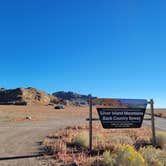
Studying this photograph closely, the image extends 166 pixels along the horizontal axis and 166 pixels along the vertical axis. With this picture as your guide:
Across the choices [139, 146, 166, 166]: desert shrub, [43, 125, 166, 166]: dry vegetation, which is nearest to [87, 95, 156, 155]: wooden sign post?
[43, 125, 166, 166]: dry vegetation

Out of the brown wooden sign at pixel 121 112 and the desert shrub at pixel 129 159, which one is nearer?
the desert shrub at pixel 129 159

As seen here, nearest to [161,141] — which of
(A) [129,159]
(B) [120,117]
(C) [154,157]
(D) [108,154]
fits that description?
(B) [120,117]

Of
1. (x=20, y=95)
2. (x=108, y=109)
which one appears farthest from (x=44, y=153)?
(x=20, y=95)

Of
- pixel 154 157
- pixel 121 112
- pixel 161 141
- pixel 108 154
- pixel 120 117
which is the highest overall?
pixel 121 112

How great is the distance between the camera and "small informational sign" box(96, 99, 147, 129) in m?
13.8

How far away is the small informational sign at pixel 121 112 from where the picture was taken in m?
13.8

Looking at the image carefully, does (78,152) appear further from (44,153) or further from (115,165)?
(115,165)

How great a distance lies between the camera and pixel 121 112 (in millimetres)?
14070

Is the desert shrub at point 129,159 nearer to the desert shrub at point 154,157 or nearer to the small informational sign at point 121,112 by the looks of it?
the desert shrub at point 154,157

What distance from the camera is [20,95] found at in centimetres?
16812

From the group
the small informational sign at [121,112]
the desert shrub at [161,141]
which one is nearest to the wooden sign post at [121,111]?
the small informational sign at [121,112]

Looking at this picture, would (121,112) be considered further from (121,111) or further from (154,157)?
(154,157)

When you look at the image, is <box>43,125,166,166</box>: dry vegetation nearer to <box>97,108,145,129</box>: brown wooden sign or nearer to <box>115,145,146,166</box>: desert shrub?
<box>115,145,146,166</box>: desert shrub

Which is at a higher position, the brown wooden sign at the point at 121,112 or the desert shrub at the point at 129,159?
the brown wooden sign at the point at 121,112
